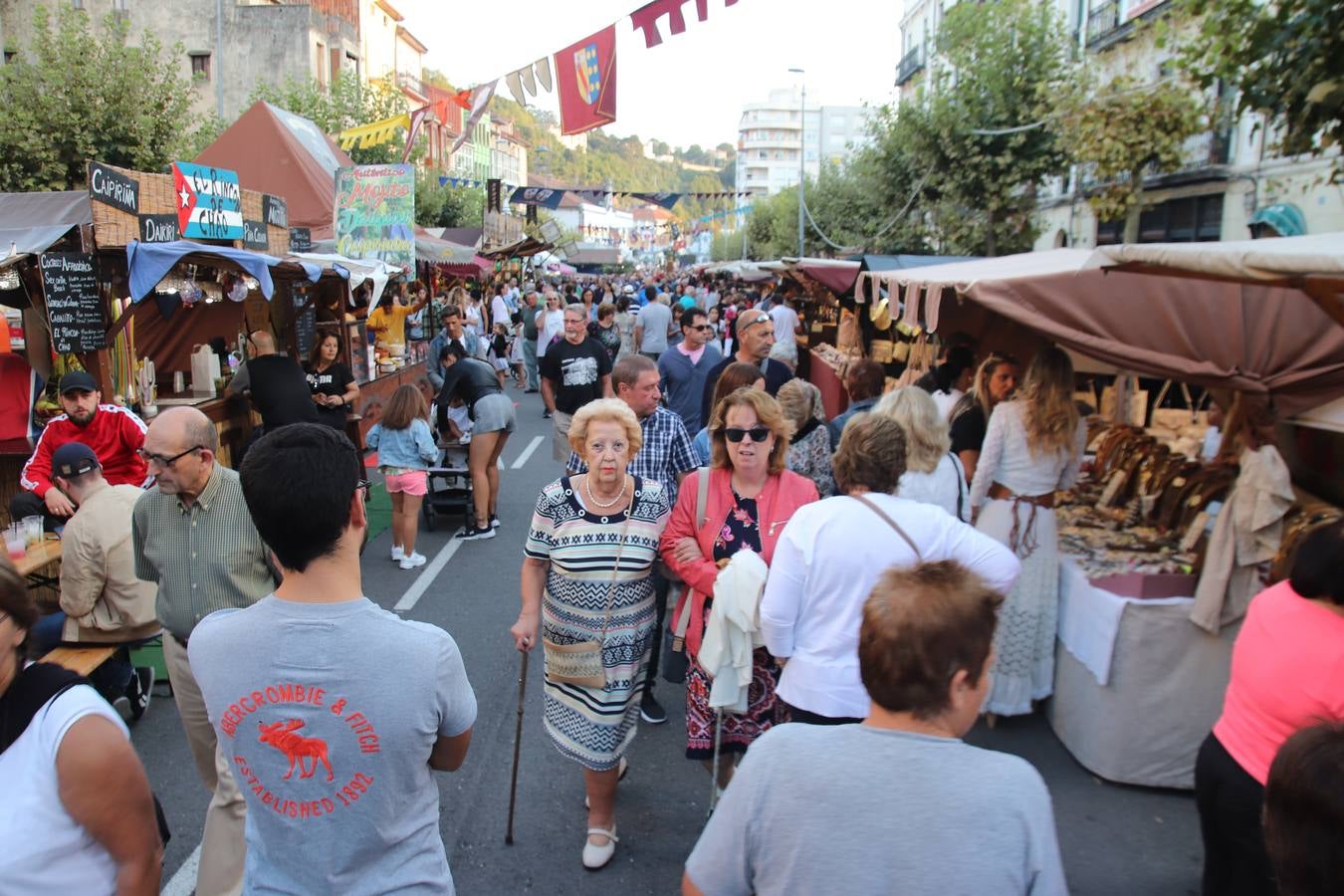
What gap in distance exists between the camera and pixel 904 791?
5.00 ft

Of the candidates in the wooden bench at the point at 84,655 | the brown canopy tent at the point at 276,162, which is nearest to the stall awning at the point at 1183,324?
the wooden bench at the point at 84,655

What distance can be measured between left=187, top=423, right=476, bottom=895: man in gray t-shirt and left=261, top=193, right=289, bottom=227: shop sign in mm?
9160

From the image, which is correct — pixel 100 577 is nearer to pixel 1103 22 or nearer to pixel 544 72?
pixel 544 72

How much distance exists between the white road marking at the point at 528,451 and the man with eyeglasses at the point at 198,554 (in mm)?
8020

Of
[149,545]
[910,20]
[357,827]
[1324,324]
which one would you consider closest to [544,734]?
Answer: [149,545]

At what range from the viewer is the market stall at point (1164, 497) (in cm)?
408

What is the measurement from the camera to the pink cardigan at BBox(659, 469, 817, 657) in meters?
3.51

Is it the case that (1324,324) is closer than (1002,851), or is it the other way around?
(1002,851)

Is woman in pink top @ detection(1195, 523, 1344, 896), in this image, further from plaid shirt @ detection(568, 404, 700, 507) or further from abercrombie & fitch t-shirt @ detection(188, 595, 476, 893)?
plaid shirt @ detection(568, 404, 700, 507)

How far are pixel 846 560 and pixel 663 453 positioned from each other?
1.87 metres

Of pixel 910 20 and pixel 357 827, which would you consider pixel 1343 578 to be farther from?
pixel 910 20

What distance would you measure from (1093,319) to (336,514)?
4.58 m

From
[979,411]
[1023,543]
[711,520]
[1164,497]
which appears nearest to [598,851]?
[711,520]

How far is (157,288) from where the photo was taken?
749 cm
